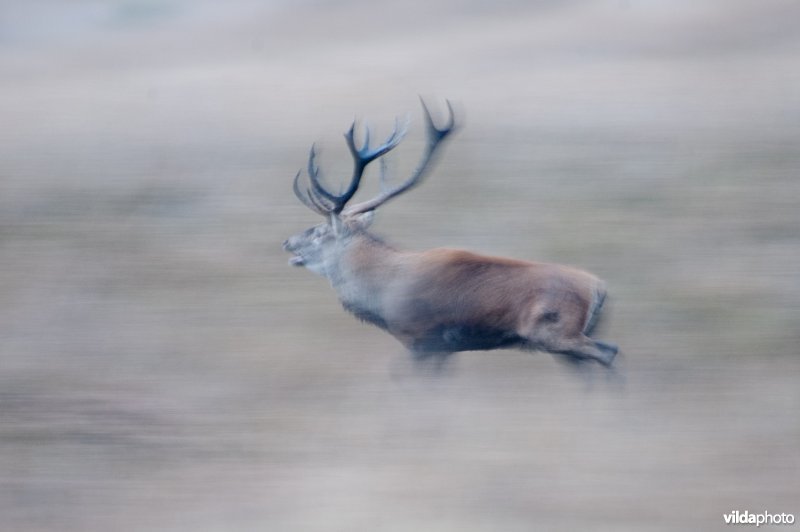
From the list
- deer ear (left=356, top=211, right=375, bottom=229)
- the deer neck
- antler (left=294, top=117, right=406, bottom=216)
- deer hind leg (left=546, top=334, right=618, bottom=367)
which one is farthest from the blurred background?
antler (left=294, top=117, right=406, bottom=216)

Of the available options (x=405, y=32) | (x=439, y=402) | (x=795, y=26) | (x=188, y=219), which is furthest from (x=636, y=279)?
(x=405, y=32)

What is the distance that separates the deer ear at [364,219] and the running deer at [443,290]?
10mm

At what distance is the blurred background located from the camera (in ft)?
24.4

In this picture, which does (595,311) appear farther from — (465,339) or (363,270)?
(363,270)

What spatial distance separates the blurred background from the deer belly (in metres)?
0.32

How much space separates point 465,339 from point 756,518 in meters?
2.28

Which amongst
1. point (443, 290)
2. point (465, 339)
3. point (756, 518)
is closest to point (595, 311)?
point (465, 339)

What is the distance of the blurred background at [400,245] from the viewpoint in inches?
293

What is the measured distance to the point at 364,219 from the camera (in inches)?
355

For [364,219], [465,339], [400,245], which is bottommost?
[465,339]

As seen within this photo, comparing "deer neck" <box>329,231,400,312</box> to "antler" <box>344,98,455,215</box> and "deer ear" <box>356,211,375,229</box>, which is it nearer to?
"deer ear" <box>356,211,375,229</box>

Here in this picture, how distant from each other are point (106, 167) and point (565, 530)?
352 inches

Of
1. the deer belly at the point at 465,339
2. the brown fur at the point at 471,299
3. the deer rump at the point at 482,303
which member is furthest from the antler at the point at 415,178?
the deer belly at the point at 465,339

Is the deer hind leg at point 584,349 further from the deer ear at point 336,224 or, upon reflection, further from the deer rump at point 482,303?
the deer ear at point 336,224
